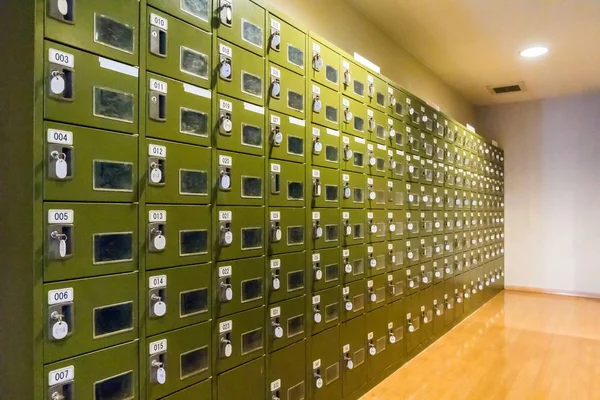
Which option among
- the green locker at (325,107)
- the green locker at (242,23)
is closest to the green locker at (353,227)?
the green locker at (325,107)

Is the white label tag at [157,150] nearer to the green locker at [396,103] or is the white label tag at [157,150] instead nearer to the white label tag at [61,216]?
the white label tag at [61,216]

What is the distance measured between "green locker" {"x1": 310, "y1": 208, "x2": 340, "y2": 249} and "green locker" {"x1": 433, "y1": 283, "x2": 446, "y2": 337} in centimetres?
177

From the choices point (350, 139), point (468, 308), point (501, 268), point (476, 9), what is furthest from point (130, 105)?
point (501, 268)

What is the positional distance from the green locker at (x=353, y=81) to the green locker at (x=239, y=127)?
83 centimetres

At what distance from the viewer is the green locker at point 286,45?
2.03 m

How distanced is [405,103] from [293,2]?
122 centimetres

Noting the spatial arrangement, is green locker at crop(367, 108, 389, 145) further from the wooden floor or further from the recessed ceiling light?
the recessed ceiling light

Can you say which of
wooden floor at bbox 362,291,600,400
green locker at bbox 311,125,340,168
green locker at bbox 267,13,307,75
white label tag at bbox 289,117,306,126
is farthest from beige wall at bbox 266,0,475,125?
wooden floor at bbox 362,291,600,400

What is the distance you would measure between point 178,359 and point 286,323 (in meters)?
0.65

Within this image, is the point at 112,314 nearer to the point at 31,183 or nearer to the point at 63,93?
the point at 31,183

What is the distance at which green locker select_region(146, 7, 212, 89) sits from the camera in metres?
1.49

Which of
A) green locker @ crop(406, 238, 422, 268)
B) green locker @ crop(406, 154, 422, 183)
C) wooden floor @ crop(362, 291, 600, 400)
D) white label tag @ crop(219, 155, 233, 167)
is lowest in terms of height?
wooden floor @ crop(362, 291, 600, 400)

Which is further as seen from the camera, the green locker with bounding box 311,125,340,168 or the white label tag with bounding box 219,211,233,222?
the green locker with bounding box 311,125,340,168

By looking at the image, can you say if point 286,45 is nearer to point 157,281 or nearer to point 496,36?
point 157,281
